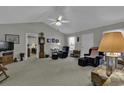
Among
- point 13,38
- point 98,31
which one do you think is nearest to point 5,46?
point 13,38

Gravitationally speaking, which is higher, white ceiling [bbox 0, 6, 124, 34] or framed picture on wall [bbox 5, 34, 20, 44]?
white ceiling [bbox 0, 6, 124, 34]

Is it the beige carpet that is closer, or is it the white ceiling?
the white ceiling

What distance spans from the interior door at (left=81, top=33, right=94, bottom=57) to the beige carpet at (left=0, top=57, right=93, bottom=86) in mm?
348

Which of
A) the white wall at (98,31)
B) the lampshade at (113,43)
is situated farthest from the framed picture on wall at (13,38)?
the lampshade at (113,43)

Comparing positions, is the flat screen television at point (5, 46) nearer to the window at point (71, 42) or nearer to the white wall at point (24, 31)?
the white wall at point (24, 31)

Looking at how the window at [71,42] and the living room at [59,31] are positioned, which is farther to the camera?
the window at [71,42]

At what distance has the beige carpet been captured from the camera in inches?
105

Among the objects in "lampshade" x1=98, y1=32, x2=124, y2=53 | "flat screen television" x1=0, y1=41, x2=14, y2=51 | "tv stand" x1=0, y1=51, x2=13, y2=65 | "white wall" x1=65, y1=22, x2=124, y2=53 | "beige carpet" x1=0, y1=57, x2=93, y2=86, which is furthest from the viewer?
"beige carpet" x1=0, y1=57, x2=93, y2=86

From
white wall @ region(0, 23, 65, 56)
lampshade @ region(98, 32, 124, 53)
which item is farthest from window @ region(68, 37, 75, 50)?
lampshade @ region(98, 32, 124, 53)

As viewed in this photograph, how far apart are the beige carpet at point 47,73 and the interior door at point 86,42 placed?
1.14ft

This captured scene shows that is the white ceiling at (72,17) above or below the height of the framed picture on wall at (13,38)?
above

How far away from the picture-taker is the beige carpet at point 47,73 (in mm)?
2675

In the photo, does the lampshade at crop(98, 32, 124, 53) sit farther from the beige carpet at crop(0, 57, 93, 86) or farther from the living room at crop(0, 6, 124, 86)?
the beige carpet at crop(0, 57, 93, 86)

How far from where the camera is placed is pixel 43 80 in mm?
2910
